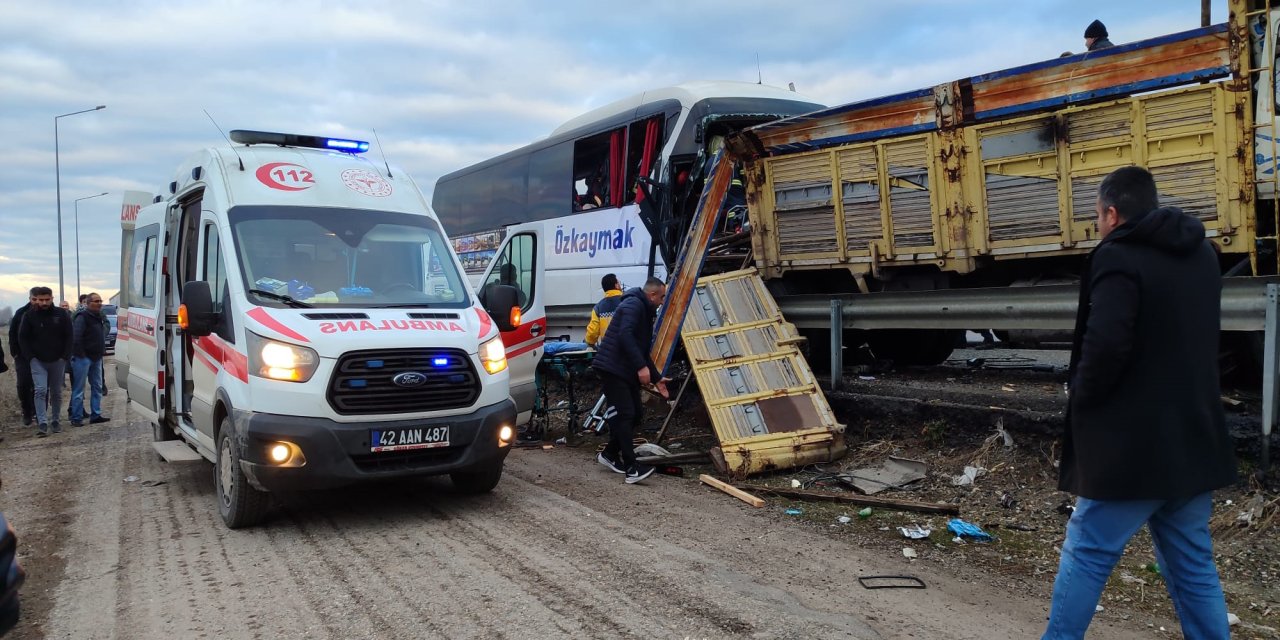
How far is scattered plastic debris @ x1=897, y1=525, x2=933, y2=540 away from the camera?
520 cm

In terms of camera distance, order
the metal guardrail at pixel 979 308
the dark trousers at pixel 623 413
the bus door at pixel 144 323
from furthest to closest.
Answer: the bus door at pixel 144 323, the dark trousers at pixel 623 413, the metal guardrail at pixel 979 308

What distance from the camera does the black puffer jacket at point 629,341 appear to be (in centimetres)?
728

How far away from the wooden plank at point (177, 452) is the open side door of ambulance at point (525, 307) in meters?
2.68

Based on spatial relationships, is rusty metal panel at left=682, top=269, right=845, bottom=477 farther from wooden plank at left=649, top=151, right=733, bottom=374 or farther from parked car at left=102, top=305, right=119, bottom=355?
parked car at left=102, top=305, right=119, bottom=355

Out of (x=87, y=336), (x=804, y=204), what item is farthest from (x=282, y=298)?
(x=87, y=336)

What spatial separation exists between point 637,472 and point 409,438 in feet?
7.31

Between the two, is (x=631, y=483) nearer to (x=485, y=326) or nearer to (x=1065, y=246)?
(x=485, y=326)

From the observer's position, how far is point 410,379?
5504mm

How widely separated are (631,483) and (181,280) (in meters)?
4.25

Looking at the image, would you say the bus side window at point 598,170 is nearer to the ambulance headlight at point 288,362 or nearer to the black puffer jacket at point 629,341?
the black puffer jacket at point 629,341

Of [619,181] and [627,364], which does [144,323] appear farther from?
[619,181]

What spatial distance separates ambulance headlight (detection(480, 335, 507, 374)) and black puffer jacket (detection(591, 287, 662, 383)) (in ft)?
4.70

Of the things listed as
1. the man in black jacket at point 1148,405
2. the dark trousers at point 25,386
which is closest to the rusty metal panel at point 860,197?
the man in black jacket at point 1148,405

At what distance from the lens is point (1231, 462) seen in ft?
Result: 9.76
